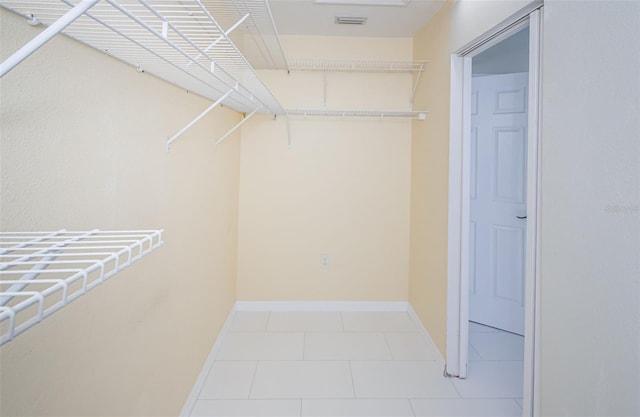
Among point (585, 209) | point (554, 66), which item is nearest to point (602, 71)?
point (554, 66)

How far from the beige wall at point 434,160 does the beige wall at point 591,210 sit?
2.32 ft

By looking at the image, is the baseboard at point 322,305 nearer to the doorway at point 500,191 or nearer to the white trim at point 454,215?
the doorway at point 500,191

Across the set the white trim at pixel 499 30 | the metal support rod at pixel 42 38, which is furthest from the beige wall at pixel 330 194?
the metal support rod at pixel 42 38

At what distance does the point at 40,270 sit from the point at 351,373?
6.12ft

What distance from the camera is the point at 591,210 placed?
40.4 inches

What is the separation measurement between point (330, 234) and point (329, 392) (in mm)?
1376

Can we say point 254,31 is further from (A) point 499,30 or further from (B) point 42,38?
(B) point 42,38

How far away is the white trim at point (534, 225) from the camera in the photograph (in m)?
1.29

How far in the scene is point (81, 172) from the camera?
0.90 metres

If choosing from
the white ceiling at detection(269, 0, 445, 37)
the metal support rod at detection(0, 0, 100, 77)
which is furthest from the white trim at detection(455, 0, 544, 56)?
the metal support rod at detection(0, 0, 100, 77)

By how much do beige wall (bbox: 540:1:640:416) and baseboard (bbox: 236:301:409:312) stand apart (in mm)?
1718

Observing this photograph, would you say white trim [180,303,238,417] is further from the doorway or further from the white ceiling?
the white ceiling

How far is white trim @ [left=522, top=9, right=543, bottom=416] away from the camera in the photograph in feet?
4.23

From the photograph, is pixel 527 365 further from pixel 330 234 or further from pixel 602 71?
pixel 330 234
